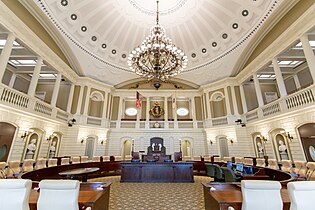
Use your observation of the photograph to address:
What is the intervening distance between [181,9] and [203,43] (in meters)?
3.20

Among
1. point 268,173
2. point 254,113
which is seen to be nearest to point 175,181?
point 268,173

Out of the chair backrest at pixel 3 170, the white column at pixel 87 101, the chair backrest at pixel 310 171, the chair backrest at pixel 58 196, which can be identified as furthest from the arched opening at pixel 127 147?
the chair backrest at pixel 58 196

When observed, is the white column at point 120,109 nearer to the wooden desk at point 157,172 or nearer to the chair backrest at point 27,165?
the wooden desk at point 157,172

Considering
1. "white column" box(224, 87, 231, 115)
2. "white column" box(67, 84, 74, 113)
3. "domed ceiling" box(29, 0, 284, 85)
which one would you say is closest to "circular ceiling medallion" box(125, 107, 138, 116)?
"domed ceiling" box(29, 0, 284, 85)

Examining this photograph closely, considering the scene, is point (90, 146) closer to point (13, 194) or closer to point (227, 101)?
point (13, 194)

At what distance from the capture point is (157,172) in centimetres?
809

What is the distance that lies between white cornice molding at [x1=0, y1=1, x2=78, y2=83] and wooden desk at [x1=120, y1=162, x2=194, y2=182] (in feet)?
26.3

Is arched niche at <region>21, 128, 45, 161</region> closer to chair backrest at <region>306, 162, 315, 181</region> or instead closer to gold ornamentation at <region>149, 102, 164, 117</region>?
gold ornamentation at <region>149, 102, 164, 117</region>

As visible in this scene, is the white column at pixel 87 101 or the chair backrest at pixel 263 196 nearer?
the chair backrest at pixel 263 196

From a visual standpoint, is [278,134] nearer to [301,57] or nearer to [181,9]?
[301,57]

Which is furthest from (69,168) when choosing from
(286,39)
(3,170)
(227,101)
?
(286,39)

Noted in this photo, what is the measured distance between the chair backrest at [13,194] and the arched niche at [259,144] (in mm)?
11783

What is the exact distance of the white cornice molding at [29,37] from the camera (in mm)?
6462

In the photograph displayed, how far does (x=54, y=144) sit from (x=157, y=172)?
723 cm
